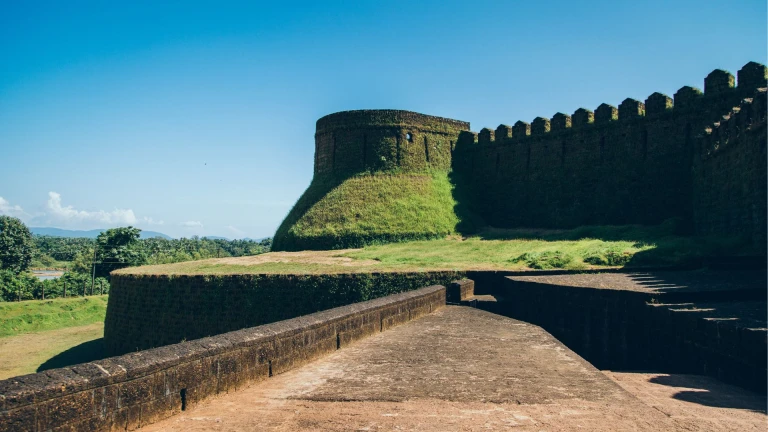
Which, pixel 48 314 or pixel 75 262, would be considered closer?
pixel 48 314

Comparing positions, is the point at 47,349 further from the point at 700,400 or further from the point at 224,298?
the point at 700,400

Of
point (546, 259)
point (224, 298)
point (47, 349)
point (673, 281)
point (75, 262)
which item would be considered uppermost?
point (546, 259)

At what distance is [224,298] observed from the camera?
2138 centimetres

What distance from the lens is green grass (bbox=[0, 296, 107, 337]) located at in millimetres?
32812

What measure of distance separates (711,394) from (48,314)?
1510 inches

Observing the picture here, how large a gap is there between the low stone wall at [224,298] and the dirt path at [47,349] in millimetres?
2295

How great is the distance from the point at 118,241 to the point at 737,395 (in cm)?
5553

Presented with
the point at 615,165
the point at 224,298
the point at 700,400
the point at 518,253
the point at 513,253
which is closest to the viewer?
the point at 700,400

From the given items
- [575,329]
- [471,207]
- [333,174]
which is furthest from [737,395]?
[333,174]

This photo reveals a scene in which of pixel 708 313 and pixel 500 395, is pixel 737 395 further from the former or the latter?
pixel 500 395

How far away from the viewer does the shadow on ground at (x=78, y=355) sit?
2325 centimetres

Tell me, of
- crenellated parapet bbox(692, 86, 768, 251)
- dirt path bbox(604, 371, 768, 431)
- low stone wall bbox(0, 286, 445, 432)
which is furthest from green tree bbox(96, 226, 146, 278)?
dirt path bbox(604, 371, 768, 431)

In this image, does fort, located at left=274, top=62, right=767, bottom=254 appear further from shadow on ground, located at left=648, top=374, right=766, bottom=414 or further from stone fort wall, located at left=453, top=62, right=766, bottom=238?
shadow on ground, located at left=648, top=374, right=766, bottom=414

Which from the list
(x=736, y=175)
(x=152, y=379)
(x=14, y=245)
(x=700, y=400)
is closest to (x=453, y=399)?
(x=152, y=379)
